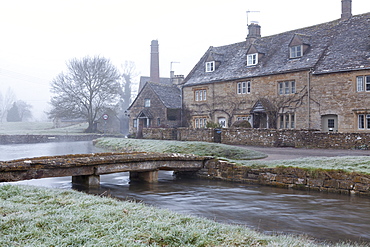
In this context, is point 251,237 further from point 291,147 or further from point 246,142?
point 246,142

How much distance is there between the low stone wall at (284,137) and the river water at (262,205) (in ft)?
35.0

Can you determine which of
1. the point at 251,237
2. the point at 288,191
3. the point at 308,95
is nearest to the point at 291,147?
the point at 308,95

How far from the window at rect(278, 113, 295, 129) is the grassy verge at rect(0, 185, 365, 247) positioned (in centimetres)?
2624

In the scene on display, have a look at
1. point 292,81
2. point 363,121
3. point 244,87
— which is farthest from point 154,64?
point 363,121

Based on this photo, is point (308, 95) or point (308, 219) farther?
point (308, 95)

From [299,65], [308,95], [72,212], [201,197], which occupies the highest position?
[299,65]

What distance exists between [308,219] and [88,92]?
52.6 metres

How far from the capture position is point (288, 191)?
1187 centimetres

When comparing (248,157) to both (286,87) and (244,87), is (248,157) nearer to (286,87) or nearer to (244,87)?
(286,87)

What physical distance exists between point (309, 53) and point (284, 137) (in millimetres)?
10668

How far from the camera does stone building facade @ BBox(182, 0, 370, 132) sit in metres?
27.4

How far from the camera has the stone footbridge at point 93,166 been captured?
34.8 ft

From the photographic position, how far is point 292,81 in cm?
3092

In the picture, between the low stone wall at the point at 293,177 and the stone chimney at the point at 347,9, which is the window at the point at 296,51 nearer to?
the stone chimney at the point at 347,9
